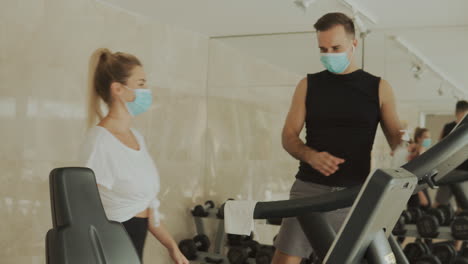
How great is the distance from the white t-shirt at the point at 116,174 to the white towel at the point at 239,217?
1.10m

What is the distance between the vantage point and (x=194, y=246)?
172 inches

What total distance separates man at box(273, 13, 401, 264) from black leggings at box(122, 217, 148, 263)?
0.50 metres

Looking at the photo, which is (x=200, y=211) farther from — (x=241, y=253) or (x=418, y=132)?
(x=418, y=132)

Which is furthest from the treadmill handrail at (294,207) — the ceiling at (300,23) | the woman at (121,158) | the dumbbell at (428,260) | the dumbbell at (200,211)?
the dumbbell at (200,211)

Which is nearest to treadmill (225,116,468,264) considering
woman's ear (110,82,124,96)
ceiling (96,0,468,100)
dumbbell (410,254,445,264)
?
woman's ear (110,82,124,96)

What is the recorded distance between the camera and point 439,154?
2.89 ft

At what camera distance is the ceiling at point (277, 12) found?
3.68 metres

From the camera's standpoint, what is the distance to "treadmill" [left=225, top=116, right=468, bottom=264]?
2.65 ft

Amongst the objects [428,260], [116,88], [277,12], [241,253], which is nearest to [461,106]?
[428,260]

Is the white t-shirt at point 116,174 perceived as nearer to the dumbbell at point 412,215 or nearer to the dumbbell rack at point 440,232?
the dumbbell rack at point 440,232

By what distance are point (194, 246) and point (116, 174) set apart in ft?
7.95

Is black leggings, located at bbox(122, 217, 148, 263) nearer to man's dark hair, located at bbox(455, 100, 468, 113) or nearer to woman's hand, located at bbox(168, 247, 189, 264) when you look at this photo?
woman's hand, located at bbox(168, 247, 189, 264)

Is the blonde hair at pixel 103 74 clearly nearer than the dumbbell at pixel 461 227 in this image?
Yes

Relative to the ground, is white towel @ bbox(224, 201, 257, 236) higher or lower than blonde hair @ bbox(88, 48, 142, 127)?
lower
